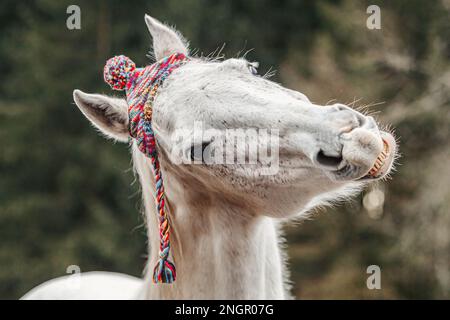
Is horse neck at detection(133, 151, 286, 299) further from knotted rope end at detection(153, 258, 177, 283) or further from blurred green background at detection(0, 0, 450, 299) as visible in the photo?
blurred green background at detection(0, 0, 450, 299)

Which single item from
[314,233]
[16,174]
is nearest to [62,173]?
[16,174]

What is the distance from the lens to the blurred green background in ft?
37.3

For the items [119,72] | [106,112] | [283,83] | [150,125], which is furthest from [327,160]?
[283,83]

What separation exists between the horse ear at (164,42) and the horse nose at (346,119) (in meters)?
0.95

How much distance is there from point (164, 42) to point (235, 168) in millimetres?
806

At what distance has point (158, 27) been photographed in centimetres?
319

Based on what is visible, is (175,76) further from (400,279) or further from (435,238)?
(400,279)

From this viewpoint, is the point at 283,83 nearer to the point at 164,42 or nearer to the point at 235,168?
the point at 164,42

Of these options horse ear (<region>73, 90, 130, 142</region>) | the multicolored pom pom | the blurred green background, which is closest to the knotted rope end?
horse ear (<region>73, 90, 130, 142</region>)

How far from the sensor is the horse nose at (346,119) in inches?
92.2

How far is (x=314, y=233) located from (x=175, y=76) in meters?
11.0

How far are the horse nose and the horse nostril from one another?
9 centimetres

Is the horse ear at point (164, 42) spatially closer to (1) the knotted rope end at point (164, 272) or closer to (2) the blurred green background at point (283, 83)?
(1) the knotted rope end at point (164, 272)

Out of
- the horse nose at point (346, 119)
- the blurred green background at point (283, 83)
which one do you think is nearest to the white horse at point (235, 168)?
the horse nose at point (346, 119)
